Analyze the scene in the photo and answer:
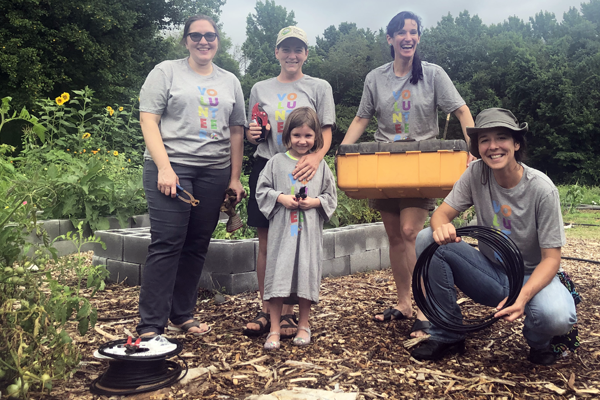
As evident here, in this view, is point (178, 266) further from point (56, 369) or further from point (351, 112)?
point (351, 112)

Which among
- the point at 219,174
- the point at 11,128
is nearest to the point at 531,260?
the point at 219,174

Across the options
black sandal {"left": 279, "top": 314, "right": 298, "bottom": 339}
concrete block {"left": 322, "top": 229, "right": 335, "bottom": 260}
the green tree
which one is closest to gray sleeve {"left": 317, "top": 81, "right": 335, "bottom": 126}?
black sandal {"left": 279, "top": 314, "right": 298, "bottom": 339}

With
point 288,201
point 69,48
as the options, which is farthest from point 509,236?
point 69,48

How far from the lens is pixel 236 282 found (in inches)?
154

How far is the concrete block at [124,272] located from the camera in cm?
421

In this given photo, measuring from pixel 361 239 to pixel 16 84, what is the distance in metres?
15.1

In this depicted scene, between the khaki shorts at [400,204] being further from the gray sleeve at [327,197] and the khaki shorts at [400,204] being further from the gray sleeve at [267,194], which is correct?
the gray sleeve at [267,194]

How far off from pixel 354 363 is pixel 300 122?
1372 millimetres

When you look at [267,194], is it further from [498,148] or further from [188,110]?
[498,148]

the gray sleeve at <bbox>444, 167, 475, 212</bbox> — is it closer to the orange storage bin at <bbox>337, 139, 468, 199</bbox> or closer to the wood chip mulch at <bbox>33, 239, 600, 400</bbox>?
the orange storage bin at <bbox>337, 139, 468, 199</bbox>

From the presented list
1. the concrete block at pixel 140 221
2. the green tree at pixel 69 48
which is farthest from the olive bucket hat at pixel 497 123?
the green tree at pixel 69 48

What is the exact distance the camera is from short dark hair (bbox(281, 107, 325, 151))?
9.32 feet

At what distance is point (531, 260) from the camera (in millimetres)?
2551

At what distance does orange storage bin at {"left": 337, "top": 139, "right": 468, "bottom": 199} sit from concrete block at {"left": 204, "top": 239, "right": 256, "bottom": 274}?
49.4 inches
